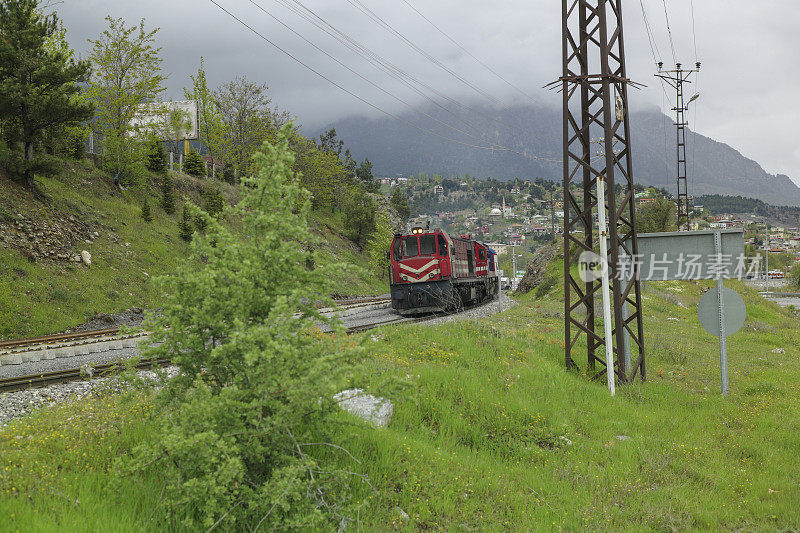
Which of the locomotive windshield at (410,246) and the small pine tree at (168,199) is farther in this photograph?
the small pine tree at (168,199)

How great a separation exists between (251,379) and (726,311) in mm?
10619

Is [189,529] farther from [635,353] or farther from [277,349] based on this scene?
[635,353]

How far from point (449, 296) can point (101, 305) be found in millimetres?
13128

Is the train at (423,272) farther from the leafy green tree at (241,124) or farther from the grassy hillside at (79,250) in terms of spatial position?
the leafy green tree at (241,124)

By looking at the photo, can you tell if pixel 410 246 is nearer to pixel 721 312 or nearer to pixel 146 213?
pixel 721 312

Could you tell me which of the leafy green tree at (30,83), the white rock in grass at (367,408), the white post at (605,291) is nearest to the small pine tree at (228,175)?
the leafy green tree at (30,83)

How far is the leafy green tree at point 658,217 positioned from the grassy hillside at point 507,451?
38514 millimetres

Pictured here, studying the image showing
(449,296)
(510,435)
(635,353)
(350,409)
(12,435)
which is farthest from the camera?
(449,296)

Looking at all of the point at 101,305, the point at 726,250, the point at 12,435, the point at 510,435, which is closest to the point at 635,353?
the point at 726,250

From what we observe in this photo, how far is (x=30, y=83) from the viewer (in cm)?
1992

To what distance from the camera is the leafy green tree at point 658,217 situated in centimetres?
4716

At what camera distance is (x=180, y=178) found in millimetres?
36312

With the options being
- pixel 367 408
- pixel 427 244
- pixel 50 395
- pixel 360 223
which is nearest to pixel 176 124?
pixel 360 223

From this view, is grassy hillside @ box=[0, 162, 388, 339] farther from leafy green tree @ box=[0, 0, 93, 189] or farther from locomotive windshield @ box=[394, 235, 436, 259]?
locomotive windshield @ box=[394, 235, 436, 259]
